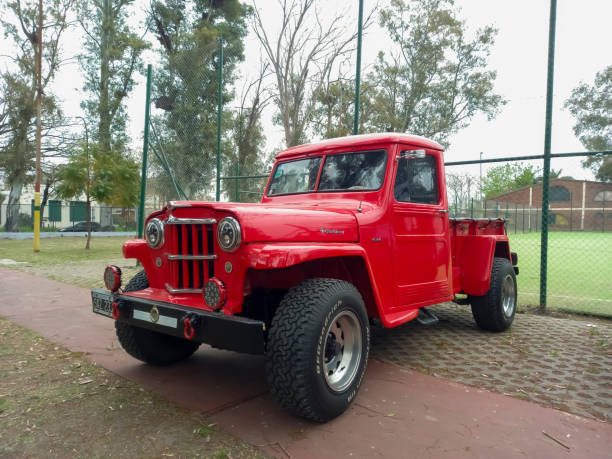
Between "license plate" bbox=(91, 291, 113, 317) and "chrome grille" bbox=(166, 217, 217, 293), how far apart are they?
0.49 m

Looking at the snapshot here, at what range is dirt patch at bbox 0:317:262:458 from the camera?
2.53m

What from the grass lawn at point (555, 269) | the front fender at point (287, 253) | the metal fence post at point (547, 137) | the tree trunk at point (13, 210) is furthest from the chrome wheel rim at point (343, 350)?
the tree trunk at point (13, 210)

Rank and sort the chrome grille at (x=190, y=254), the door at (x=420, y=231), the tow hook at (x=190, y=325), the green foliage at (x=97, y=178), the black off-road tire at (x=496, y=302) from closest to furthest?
the tow hook at (x=190, y=325) → the chrome grille at (x=190, y=254) → the door at (x=420, y=231) → the black off-road tire at (x=496, y=302) → the green foliage at (x=97, y=178)

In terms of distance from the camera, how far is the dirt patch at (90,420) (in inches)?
99.7

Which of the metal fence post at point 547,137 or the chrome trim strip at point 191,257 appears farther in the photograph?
the metal fence post at point 547,137

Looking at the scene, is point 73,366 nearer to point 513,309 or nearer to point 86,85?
point 513,309

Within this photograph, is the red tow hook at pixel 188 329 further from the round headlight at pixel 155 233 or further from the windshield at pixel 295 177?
the windshield at pixel 295 177

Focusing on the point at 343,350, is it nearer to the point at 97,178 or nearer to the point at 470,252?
the point at 470,252

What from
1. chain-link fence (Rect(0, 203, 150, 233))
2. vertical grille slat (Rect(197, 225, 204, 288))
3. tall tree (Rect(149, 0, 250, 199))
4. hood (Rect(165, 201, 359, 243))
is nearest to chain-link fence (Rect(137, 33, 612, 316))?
tall tree (Rect(149, 0, 250, 199))

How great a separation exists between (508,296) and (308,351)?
3.70 meters

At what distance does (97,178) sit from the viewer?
636 inches

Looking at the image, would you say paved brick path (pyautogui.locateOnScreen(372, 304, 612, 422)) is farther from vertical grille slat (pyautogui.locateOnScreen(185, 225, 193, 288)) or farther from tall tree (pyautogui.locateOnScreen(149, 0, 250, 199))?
tall tree (pyautogui.locateOnScreen(149, 0, 250, 199))


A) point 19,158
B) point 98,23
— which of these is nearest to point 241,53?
point 98,23

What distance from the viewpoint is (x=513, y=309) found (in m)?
5.37
